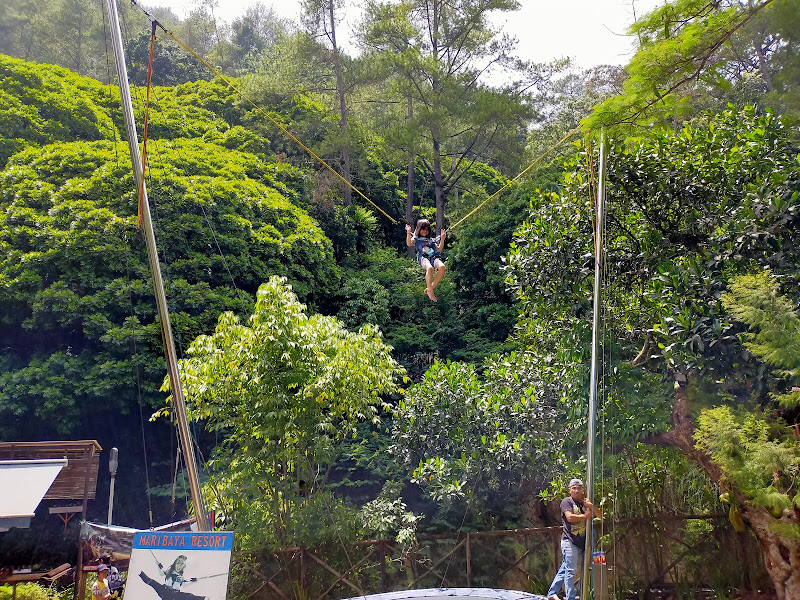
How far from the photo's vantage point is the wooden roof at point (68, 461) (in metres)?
8.25

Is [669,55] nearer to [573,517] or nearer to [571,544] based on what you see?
[573,517]

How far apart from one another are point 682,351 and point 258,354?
4618 mm

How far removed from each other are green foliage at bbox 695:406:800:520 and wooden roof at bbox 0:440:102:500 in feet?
22.6

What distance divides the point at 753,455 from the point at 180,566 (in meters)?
5.03

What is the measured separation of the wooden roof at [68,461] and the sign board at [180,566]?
318cm

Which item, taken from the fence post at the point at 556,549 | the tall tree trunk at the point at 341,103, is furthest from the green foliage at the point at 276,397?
the tall tree trunk at the point at 341,103

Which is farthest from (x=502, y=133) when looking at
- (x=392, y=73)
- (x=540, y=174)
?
(x=392, y=73)

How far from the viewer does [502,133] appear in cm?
1550

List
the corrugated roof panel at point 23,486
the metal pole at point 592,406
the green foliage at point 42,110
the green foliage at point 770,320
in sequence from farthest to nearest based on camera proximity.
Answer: the green foliage at point 42,110 → the corrugated roof panel at point 23,486 → the green foliage at point 770,320 → the metal pole at point 592,406

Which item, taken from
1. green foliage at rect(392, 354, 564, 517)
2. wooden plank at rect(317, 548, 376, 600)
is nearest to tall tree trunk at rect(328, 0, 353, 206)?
green foliage at rect(392, 354, 564, 517)

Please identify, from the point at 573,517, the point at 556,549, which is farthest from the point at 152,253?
the point at 556,549

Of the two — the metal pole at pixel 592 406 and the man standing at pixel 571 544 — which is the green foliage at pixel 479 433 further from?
the metal pole at pixel 592 406

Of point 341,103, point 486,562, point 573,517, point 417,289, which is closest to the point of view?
point 573,517

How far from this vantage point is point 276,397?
7953 millimetres
